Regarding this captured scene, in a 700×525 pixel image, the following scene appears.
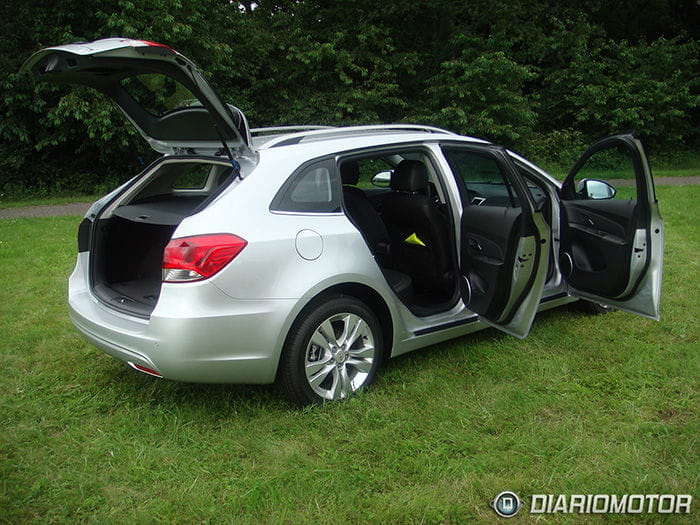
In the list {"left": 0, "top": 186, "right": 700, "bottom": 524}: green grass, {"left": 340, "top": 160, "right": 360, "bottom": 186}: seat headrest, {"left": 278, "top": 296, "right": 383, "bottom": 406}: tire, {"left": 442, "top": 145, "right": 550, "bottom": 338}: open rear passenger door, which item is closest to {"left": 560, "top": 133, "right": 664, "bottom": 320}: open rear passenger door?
{"left": 0, "top": 186, "right": 700, "bottom": 524}: green grass

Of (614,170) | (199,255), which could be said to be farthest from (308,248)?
(614,170)

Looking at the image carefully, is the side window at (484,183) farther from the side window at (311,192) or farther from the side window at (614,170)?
the side window at (614,170)

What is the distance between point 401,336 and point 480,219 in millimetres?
879

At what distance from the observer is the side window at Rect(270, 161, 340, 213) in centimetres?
329

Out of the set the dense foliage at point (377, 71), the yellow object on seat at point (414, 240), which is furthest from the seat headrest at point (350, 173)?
the dense foliage at point (377, 71)

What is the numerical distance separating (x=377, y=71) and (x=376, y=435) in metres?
15.2

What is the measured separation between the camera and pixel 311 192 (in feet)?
11.3

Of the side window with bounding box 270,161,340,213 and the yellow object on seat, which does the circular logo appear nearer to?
the side window with bounding box 270,161,340,213

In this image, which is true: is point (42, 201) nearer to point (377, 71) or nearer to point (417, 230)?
point (377, 71)

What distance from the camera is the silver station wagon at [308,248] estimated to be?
9.94 feet

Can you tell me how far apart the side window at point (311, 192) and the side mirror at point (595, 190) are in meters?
1.96

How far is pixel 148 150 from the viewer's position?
1529 centimetres

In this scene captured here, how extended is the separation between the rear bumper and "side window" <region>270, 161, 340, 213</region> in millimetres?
541

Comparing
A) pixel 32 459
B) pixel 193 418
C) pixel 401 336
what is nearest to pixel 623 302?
pixel 401 336
